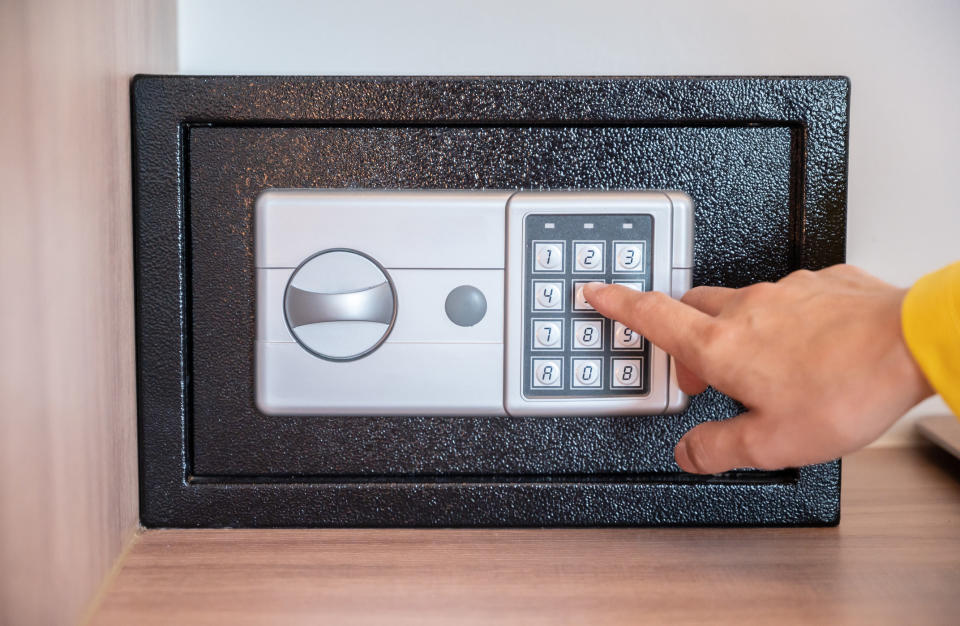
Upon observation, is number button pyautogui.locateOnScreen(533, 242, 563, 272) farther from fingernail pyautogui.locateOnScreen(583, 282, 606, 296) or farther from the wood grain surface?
the wood grain surface

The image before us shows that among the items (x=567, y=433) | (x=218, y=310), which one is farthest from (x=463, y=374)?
(x=218, y=310)

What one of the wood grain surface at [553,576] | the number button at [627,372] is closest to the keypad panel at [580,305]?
the number button at [627,372]

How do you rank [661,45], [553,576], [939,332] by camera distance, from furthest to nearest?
[661,45], [553,576], [939,332]

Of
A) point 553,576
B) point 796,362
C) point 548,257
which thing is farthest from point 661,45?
point 553,576

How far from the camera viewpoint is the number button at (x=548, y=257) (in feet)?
1.82

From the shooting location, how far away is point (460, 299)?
1.83 ft

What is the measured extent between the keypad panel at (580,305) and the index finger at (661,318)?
0.03m

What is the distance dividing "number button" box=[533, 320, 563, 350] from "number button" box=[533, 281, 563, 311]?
12 millimetres

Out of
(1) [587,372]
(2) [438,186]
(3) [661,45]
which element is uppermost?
(3) [661,45]

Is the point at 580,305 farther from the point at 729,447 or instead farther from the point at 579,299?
the point at 729,447

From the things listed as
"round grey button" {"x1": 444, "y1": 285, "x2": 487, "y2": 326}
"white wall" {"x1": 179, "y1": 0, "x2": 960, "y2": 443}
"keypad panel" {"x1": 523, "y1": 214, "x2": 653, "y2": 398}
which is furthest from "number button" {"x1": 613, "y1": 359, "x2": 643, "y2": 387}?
"white wall" {"x1": 179, "y1": 0, "x2": 960, "y2": 443}

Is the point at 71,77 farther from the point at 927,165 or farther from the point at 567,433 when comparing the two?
the point at 927,165

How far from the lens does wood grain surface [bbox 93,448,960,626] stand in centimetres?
44

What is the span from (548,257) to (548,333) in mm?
60
